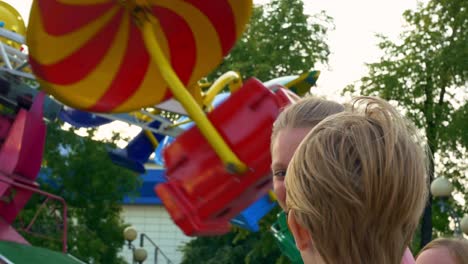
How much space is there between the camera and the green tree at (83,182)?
893 inches

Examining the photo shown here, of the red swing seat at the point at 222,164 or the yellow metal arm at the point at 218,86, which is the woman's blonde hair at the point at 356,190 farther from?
the yellow metal arm at the point at 218,86

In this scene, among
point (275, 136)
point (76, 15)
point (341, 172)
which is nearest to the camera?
point (341, 172)

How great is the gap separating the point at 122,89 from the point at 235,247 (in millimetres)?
23018

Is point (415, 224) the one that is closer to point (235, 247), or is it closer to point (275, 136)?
point (275, 136)

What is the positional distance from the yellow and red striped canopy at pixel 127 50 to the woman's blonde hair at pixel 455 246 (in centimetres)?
622

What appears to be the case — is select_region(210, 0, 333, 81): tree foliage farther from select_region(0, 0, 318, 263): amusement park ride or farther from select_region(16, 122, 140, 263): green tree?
select_region(0, 0, 318, 263): amusement park ride

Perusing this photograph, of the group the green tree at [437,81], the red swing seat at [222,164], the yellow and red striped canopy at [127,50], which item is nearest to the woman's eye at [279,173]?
the red swing seat at [222,164]

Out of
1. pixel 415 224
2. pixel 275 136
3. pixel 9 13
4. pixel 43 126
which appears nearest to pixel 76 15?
pixel 43 126

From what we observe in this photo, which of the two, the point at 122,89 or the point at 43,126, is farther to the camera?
the point at 43,126

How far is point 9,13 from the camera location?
11.4 meters

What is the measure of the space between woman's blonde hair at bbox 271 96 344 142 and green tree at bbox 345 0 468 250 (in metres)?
18.3

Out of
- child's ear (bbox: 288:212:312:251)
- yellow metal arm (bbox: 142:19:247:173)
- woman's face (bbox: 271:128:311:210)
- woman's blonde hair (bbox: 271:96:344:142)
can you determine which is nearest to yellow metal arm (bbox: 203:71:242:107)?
yellow metal arm (bbox: 142:19:247:173)

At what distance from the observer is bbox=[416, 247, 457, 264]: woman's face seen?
2.50 metres

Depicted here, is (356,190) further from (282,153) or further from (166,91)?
(166,91)
